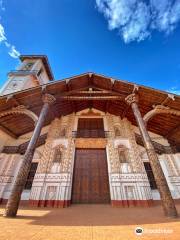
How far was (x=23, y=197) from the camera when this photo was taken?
9.04 meters

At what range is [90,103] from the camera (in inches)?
494

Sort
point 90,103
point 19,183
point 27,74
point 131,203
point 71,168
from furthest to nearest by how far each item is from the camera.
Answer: point 27,74 < point 90,103 < point 71,168 < point 131,203 < point 19,183

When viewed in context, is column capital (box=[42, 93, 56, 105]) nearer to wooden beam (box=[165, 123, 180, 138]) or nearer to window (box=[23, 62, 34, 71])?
wooden beam (box=[165, 123, 180, 138])

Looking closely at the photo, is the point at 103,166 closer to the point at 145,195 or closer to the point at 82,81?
the point at 145,195

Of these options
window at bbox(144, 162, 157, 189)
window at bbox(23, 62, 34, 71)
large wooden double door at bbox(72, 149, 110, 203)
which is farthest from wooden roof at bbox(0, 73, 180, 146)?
window at bbox(23, 62, 34, 71)

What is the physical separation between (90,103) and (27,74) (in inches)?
381

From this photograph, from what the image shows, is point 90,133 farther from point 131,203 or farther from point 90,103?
point 131,203

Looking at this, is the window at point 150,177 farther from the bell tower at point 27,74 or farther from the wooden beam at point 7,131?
the bell tower at point 27,74

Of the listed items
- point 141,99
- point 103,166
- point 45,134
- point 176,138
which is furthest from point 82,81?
point 176,138

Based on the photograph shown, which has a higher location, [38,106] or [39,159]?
[38,106]

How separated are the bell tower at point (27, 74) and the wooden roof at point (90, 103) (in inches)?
224

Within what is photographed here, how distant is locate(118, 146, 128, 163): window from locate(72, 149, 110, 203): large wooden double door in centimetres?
114

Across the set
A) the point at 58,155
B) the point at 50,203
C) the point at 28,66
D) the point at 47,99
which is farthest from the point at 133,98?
the point at 28,66

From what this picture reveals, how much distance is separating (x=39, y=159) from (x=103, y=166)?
475cm
